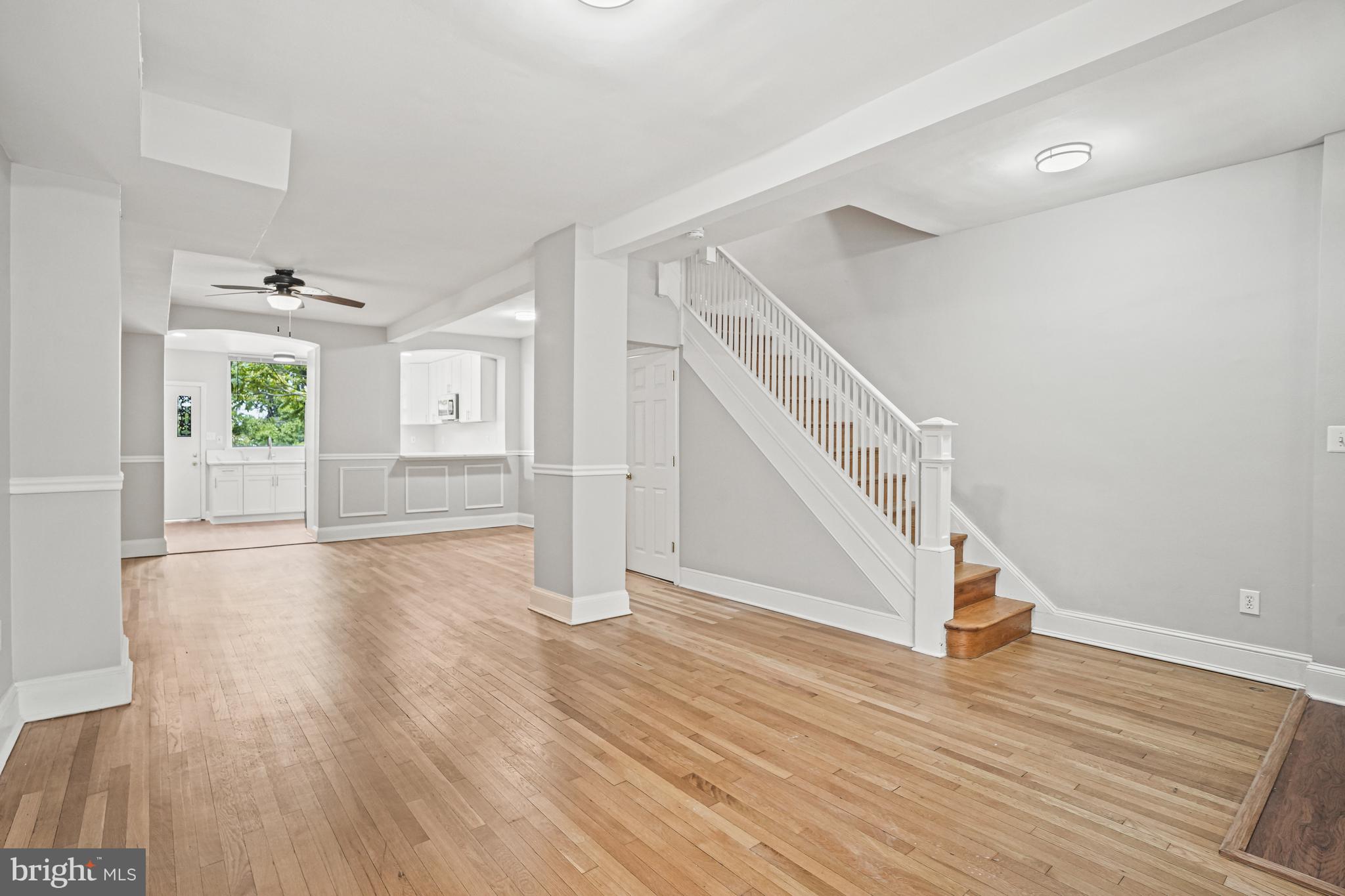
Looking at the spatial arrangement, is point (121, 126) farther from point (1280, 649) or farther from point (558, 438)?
point (1280, 649)

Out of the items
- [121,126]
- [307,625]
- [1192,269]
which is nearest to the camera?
[121,126]

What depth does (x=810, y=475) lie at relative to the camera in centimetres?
445

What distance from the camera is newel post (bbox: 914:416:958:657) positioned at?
375 cm

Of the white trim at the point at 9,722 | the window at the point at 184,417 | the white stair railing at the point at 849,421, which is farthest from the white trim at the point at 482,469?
the white trim at the point at 9,722

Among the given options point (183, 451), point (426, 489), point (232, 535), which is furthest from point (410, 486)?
point (183, 451)

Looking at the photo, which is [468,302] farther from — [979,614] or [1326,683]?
[1326,683]

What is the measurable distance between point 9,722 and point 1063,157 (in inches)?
209

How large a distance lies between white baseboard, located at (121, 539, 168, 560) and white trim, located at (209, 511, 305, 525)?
2.65 metres

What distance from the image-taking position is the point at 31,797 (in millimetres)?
2182

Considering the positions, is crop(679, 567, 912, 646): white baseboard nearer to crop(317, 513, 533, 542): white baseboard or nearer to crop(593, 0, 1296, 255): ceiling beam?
crop(593, 0, 1296, 255): ceiling beam

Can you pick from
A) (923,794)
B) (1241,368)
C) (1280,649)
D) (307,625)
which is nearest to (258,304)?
(307,625)

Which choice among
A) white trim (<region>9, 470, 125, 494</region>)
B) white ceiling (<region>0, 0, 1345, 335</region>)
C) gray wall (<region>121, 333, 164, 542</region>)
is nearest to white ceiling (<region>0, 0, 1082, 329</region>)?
white ceiling (<region>0, 0, 1345, 335</region>)

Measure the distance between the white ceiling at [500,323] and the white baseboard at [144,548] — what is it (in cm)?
376

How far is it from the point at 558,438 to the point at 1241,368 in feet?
12.9
